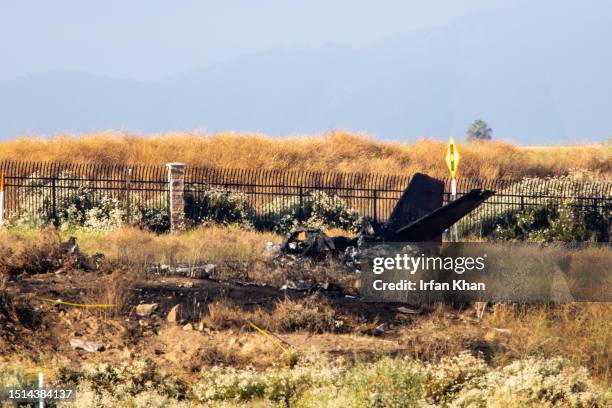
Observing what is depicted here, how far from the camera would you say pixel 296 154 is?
3925 centimetres

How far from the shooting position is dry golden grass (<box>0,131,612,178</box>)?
36531mm

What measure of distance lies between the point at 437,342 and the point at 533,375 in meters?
2.61

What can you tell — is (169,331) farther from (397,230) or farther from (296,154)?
(296,154)

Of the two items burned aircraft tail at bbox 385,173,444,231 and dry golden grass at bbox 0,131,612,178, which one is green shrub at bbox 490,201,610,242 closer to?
burned aircraft tail at bbox 385,173,444,231

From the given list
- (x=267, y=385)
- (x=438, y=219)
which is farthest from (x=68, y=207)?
(x=267, y=385)

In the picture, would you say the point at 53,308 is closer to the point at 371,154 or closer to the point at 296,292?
the point at 296,292

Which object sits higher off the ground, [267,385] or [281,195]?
[281,195]

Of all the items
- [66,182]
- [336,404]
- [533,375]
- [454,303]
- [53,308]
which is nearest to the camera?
[336,404]

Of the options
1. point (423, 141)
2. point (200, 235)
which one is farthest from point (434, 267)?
point (423, 141)

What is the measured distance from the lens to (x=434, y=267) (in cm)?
1472

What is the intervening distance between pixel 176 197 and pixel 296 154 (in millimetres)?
14460

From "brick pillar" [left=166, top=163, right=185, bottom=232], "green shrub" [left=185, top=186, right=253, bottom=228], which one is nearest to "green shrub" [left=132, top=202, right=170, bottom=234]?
"brick pillar" [left=166, top=163, right=185, bottom=232]

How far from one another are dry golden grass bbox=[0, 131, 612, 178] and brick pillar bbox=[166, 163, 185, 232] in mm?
10874

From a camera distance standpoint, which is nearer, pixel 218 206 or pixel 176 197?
pixel 176 197
